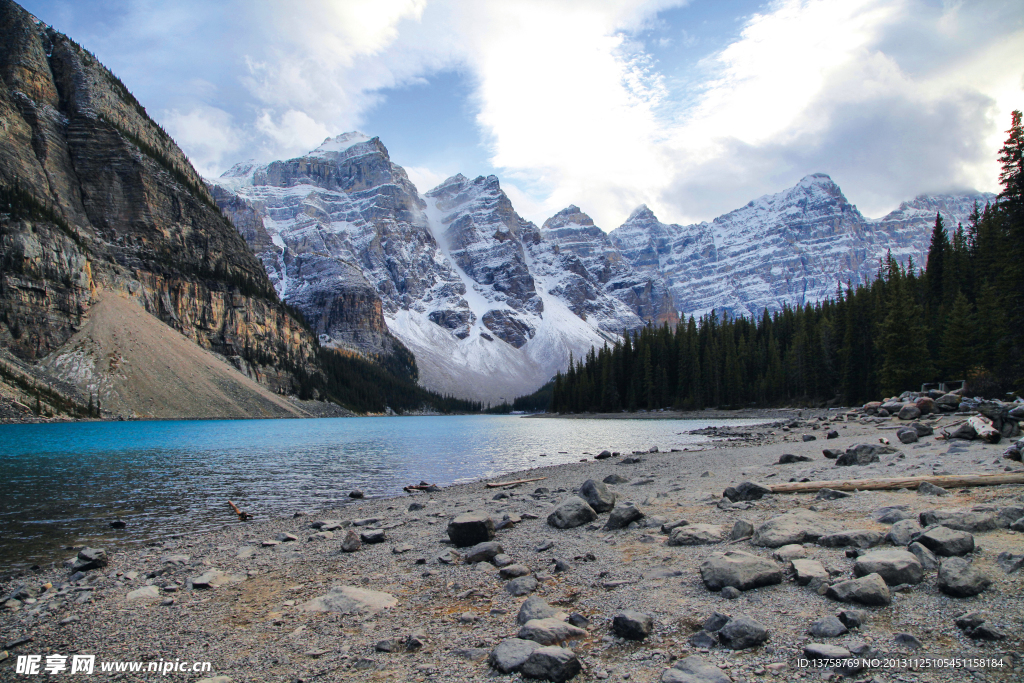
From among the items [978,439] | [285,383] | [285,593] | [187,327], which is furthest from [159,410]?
[978,439]

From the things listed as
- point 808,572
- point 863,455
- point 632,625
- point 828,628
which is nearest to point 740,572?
point 808,572

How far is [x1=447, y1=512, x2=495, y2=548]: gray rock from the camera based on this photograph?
9.91 meters

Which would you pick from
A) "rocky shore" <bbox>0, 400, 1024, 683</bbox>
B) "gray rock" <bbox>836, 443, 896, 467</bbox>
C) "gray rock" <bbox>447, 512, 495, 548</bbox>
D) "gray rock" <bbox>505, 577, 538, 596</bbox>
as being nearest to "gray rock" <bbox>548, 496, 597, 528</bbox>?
"rocky shore" <bbox>0, 400, 1024, 683</bbox>

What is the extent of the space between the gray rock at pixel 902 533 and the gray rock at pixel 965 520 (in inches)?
17.3

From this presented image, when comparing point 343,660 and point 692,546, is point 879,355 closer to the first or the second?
point 692,546

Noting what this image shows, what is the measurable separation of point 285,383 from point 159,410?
54314 mm

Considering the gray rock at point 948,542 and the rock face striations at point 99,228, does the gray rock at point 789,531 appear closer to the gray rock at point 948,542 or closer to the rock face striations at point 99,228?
the gray rock at point 948,542

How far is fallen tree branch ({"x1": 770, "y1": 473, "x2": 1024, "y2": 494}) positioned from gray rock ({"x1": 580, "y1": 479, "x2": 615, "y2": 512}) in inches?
149

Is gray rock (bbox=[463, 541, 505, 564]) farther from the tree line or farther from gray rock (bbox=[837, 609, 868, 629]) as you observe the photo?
the tree line

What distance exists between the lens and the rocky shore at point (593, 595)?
441cm

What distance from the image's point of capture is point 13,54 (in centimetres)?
11581

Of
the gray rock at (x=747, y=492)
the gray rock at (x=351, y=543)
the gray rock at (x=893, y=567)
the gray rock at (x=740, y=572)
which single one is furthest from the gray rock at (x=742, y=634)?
the gray rock at (x=351, y=543)

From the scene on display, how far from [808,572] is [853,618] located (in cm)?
120

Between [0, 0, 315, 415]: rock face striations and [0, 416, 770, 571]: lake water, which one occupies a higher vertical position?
[0, 0, 315, 415]: rock face striations
